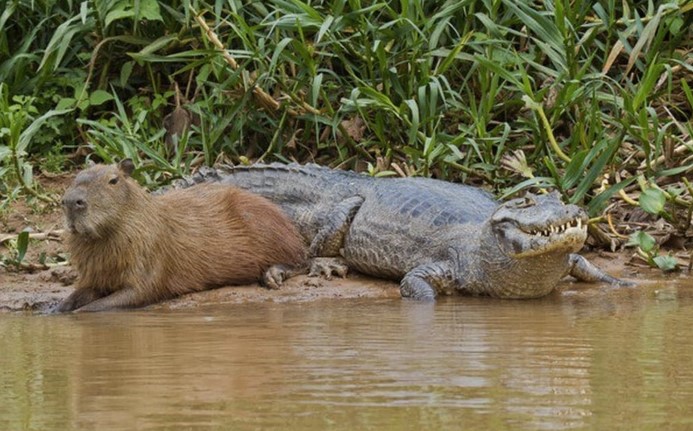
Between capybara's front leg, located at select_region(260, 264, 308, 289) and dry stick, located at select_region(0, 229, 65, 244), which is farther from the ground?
dry stick, located at select_region(0, 229, 65, 244)

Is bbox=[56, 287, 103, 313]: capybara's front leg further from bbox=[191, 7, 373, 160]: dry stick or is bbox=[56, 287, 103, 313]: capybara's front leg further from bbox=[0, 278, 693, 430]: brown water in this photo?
bbox=[191, 7, 373, 160]: dry stick

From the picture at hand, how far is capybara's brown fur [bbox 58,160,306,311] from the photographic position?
721 cm

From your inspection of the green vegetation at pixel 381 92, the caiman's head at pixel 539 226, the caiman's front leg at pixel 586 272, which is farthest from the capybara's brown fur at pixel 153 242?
the caiman's front leg at pixel 586 272

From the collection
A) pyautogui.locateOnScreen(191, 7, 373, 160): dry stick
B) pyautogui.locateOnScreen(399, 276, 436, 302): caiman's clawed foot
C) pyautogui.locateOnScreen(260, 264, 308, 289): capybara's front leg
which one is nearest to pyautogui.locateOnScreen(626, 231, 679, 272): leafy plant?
pyautogui.locateOnScreen(399, 276, 436, 302): caiman's clawed foot

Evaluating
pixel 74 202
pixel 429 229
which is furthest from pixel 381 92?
pixel 74 202

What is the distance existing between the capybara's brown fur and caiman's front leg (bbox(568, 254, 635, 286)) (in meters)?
1.52

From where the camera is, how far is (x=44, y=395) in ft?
14.2

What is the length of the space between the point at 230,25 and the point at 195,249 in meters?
1.70

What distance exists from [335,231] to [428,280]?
3.04 feet

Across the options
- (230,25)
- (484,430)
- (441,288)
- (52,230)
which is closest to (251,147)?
(230,25)

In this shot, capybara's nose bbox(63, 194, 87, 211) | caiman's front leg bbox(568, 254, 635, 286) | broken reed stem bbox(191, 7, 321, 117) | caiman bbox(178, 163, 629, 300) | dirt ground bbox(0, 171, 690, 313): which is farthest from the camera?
broken reed stem bbox(191, 7, 321, 117)

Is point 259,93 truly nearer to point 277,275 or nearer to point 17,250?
point 277,275

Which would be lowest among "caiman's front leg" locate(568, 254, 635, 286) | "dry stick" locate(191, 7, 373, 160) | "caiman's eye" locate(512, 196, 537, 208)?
"caiman's front leg" locate(568, 254, 635, 286)

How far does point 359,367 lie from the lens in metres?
4.69
